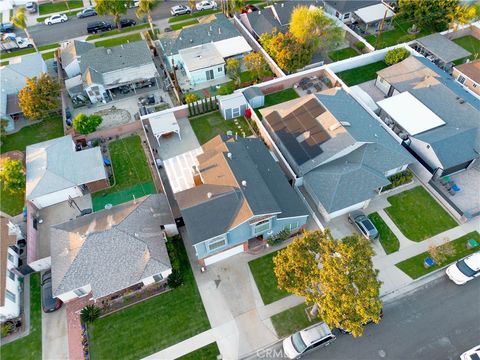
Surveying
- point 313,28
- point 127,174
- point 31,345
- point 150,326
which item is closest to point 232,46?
point 313,28

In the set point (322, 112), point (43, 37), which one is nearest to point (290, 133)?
point (322, 112)

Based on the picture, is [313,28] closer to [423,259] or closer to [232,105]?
[232,105]

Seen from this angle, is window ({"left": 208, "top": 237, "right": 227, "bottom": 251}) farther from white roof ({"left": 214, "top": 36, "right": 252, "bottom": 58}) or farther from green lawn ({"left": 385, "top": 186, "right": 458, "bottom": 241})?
white roof ({"left": 214, "top": 36, "right": 252, "bottom": 58})

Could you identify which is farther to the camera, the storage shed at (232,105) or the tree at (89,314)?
the storage shed at (232,105)

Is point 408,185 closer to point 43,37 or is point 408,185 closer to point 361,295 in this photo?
point 361,295

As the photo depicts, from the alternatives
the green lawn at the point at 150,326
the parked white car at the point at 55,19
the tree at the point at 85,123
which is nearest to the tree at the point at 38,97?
the tree at the point at 85,123

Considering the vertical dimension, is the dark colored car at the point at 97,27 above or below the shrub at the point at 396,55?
above

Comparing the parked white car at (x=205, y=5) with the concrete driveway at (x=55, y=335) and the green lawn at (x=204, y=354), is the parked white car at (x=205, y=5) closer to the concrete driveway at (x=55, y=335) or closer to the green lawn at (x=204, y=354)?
the concrete driveway at (x=55, y=335)
